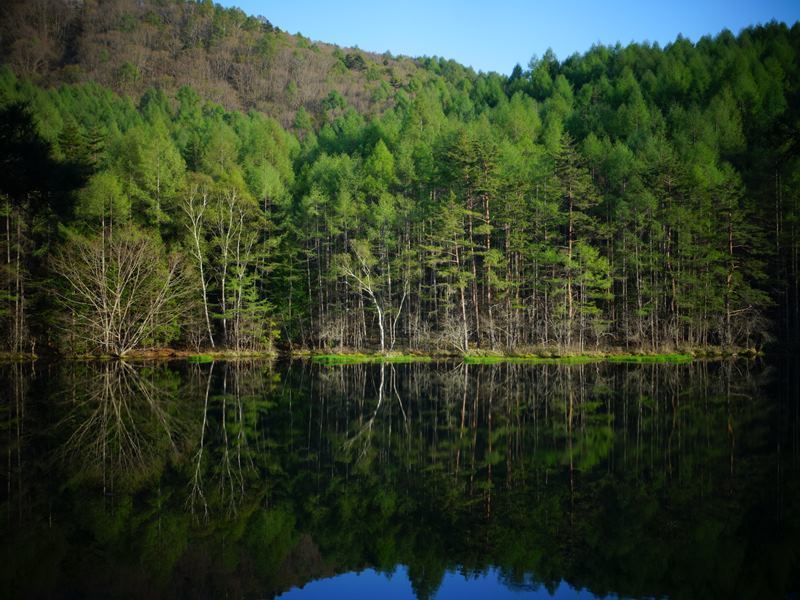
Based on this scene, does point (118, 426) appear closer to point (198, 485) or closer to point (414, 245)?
point (198, 485)

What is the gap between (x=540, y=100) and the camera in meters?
87.4

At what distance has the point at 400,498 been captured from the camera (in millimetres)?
10359

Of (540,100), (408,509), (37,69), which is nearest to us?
(408,509)

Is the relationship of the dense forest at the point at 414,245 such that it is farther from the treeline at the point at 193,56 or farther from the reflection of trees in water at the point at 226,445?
the treeline at the point at 193,56

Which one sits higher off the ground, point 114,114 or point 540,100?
point 540,100

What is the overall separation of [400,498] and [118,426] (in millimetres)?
9354

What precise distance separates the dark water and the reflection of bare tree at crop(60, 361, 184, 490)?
0.28 feet

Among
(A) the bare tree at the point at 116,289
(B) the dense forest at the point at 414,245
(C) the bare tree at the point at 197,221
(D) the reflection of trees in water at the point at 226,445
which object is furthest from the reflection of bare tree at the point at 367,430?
(C) the bare tree at the point at 197,221


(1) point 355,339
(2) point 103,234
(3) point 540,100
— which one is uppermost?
(3) point 540,100

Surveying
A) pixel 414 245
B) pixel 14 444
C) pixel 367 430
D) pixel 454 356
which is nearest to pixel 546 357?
pixel 454 356

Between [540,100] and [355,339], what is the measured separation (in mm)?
59475

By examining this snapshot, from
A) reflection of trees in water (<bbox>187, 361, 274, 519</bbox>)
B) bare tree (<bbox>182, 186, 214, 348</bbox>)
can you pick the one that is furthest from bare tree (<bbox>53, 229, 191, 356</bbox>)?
reflection of trees in water (<bbox>187, 361, 274, 519</bbox>)

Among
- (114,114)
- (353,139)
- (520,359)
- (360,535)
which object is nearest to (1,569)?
(360,535)

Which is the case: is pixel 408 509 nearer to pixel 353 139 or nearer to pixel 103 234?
pixel 103 234
